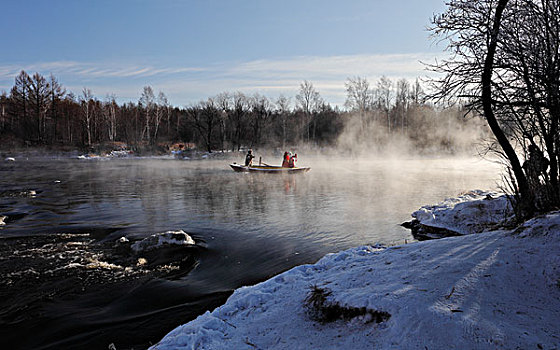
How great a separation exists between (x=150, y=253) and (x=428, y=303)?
718 centimetres

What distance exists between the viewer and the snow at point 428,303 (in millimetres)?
2779

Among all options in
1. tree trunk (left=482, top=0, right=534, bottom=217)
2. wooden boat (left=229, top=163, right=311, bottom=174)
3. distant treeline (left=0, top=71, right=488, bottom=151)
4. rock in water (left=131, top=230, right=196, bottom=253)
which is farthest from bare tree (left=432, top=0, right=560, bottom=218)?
distant treeline (left=0, top=71, right=488, bottom=151)

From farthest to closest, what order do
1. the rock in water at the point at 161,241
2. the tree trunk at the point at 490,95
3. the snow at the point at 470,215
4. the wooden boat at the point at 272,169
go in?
the wooden boat at the point at 272,169 < the snow at the point at 470,215 < the rock in water at the point at 161,241 < the tree trunk at the point at 490,95

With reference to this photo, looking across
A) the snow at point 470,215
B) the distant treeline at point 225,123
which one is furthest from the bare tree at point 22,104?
the snow at point 470,215

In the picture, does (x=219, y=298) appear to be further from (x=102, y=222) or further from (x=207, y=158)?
(x=207, y=158)

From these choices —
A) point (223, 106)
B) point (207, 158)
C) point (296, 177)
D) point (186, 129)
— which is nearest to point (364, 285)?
point (296, 177)

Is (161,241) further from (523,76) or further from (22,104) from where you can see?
(22,104)

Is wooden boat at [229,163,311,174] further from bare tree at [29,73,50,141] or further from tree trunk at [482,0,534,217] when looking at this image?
bare tree at [29,73,50,141]

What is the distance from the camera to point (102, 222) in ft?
40.6

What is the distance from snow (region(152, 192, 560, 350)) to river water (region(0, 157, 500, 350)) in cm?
192

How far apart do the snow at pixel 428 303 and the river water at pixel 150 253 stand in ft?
6.31

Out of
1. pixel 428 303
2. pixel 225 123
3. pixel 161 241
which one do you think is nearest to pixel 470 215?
pixel 428 303

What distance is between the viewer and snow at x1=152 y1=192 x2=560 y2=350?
9.12 ft

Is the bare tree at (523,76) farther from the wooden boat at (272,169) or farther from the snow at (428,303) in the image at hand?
the wooden boat at (272,169)
